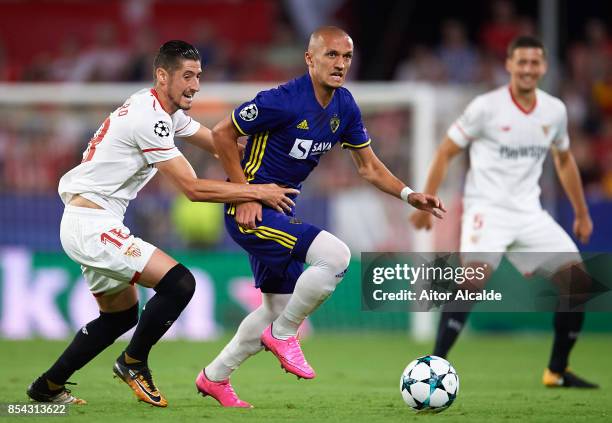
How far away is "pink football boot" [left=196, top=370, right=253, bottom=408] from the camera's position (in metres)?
7.58

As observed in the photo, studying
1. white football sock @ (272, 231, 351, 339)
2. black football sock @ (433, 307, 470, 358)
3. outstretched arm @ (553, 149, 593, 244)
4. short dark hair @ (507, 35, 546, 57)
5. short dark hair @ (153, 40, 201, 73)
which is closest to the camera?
white football sock @ (272, 231, 351, 339)

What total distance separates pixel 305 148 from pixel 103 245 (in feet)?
4.59

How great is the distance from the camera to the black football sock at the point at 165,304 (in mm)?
7133

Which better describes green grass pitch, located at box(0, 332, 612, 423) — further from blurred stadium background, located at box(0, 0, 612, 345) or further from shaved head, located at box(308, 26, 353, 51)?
shaved head, located at box(308, 26, 353, 51)

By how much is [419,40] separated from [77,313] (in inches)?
314

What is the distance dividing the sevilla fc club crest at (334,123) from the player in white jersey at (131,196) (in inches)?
20.0

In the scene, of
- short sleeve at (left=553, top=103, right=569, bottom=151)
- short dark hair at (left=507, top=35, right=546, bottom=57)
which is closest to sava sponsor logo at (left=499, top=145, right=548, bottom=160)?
short sleeve at (left=553, top=103, right=569, bottom=151)

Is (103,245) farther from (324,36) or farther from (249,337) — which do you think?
(324,36)

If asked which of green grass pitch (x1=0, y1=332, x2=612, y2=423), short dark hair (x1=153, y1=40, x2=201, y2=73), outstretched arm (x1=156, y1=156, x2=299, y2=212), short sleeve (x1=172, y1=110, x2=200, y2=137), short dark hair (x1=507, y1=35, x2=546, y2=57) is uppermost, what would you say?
short dark hair (x1=507, y1=35, x2=546, y2=57)

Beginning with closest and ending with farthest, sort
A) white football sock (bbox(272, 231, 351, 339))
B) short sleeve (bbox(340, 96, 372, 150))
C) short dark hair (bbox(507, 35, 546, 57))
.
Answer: white football sock (bbox(272, 231, 351, 339)) → short sleeve (bbox(340, 96, 372, 150)) → short dark hair (bbox(507, 35, 546, 57))

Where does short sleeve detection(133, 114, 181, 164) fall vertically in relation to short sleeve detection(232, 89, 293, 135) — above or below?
below

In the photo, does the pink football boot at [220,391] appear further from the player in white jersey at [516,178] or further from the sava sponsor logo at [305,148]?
the player in white jersey at [516,178]

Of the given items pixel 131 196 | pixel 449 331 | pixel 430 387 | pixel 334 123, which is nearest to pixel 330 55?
pixel 334 123

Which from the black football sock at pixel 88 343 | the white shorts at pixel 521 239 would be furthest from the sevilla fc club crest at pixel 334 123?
the white shorts at pixel 521 239
